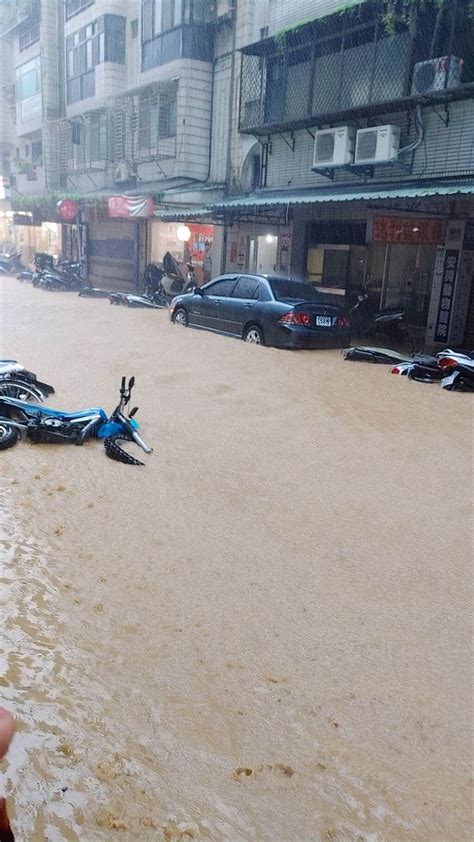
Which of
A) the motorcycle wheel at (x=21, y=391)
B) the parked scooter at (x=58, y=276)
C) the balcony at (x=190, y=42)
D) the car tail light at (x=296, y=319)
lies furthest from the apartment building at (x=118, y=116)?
the motorcycle wheel at (x=21, y=391)

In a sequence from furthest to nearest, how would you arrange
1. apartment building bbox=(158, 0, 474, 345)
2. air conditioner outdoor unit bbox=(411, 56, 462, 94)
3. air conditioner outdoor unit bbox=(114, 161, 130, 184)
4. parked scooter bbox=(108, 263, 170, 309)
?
air conditioner outdoor unit bbox=(114, 161, 130, 184) < parked scooter bbox=(108, 263, 170, 309) < apartment building bbox=(158, 0, 474, 345) < air conditioner outdoor unit bbox=(411, 56, 462, 94)

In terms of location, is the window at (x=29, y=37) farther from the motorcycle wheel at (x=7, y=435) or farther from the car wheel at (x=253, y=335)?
the motorcycle wheel at (x=7, y=435)

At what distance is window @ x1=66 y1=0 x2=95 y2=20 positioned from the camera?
2655cm

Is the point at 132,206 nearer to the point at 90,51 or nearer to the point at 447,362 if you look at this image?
the point at 90,51

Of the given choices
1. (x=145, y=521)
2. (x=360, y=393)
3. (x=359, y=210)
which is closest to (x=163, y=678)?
(x=145, y=521)

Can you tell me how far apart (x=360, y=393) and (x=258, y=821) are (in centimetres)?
686

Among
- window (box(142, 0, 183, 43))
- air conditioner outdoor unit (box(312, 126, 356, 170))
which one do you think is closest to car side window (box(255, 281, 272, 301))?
air conditioner outdoor unit (box(312, 126, 356, 170))

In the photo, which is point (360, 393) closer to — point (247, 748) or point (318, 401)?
point (318, 401)

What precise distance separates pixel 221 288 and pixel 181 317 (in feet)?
5.65

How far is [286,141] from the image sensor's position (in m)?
16.7

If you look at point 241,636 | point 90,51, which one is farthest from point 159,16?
point 241,636

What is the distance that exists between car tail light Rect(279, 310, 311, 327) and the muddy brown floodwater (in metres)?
4.18

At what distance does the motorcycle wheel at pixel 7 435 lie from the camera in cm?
598

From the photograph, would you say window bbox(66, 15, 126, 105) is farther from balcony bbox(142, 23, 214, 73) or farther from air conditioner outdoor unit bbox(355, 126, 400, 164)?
air conditioner outdoor unit bbox(355, 126, 400, 164)
